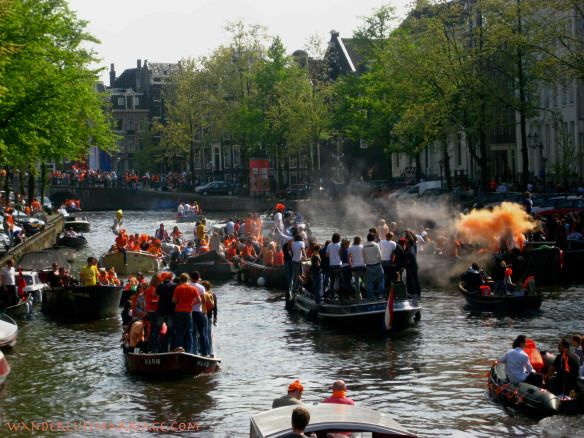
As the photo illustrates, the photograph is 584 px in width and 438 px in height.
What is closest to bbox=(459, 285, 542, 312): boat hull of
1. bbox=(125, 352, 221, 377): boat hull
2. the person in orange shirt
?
bbox=(125, 352, 221, 377): boat hull

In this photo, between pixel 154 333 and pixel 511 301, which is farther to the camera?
pixel 511 301

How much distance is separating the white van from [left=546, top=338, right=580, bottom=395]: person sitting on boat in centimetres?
5099

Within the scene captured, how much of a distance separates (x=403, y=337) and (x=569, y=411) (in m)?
8.71

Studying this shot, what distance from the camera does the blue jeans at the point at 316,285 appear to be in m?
28.2

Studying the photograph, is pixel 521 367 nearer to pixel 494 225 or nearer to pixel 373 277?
pixel 373 277

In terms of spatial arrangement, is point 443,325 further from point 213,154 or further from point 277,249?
point 213,154

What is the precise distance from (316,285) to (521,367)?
399 inches

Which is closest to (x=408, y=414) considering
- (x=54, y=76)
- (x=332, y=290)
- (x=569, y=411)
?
(x=569, y=411)

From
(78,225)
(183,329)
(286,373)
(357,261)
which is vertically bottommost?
(286,373)

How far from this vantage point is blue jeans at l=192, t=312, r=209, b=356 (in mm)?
21875

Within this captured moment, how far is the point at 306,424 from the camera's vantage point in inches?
446

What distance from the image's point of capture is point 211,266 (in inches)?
1683

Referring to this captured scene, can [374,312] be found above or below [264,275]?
below

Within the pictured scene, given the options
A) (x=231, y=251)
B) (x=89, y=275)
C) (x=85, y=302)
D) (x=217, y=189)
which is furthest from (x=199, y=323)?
(x=217, y=189)
